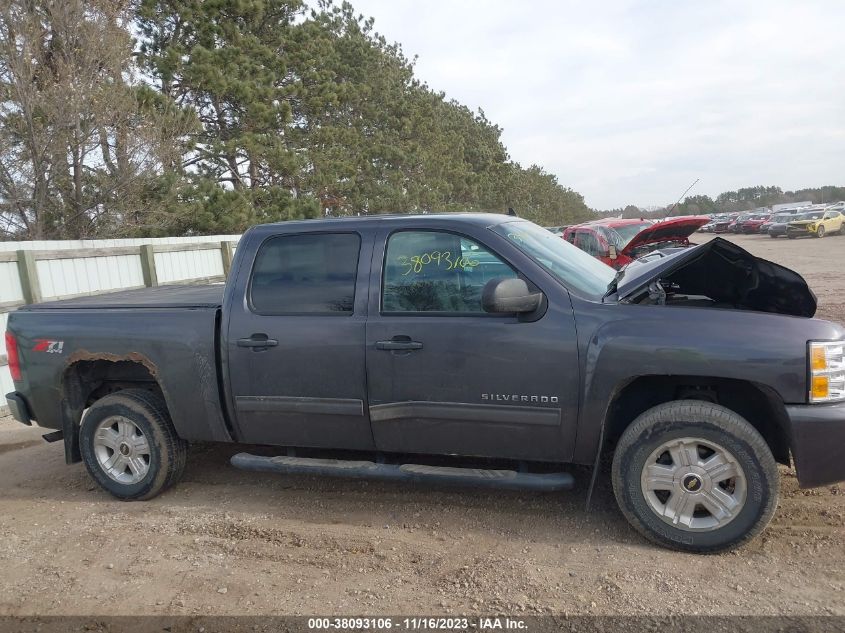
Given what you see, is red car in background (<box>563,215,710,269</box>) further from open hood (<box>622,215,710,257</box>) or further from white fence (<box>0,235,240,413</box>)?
white fence (<box>0,235,240,413</box>)

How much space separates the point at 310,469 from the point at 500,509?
4.06 feet

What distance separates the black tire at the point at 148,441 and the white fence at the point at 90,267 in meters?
4.26

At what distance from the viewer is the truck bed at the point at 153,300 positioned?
4621mm

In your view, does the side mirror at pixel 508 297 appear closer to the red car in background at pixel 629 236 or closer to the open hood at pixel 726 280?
the open hood at pixel 726 280

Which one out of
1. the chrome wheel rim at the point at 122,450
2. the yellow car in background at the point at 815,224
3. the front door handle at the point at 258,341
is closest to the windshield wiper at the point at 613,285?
the front door handle at the point at 258,341

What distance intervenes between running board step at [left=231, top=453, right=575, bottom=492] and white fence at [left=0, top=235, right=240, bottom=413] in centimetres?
540

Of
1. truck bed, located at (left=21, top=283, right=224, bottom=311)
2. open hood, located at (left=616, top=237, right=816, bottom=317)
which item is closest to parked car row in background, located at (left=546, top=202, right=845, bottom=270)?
open hood, located at (left=616, top=237, right=816, bottom=317)

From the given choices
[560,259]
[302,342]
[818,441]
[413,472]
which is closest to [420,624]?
[413,472]

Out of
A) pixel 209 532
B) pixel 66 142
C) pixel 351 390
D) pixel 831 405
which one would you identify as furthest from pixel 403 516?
pixel 66 142

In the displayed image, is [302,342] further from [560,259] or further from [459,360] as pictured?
[560,259]

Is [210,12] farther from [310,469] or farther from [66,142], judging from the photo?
[310,469]

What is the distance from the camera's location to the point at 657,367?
353 centimetres

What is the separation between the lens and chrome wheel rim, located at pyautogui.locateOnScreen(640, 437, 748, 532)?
3.48m

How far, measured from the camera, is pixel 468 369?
3.82m
